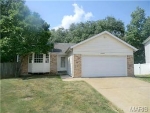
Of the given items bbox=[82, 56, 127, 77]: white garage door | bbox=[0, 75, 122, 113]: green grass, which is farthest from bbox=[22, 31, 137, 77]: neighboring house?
bbox=[0, 75, 122, 113]: green grass

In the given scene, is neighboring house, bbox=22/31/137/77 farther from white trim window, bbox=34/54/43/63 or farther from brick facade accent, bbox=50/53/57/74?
white trim window, bbox=34/54/43/63

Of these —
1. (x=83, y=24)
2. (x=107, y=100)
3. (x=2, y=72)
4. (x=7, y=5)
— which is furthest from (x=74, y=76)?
(x=83, y=24)

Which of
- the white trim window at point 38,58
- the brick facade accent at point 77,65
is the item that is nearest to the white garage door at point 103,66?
the brick facade accent at point 77,65

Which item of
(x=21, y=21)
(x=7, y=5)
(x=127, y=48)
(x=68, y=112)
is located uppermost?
(x=7, y=5)

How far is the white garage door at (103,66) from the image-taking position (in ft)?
58.3

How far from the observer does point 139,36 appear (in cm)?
3622

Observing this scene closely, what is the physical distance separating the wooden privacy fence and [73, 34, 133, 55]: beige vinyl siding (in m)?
6.94

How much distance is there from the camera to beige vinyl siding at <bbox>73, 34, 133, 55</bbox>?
58.6 ft

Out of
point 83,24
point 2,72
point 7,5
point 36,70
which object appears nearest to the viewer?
point 2,72

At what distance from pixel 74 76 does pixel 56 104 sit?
9.60 meters

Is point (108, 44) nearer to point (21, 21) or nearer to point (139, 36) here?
point (21, 21)

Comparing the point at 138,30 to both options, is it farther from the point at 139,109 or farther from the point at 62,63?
the point at 139,109

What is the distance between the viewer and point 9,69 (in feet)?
62.7

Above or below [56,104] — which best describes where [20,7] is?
above
